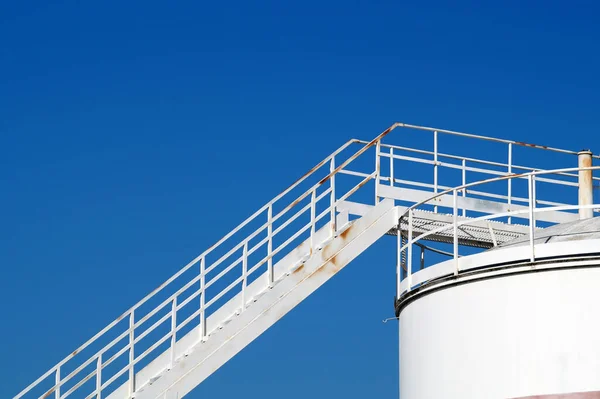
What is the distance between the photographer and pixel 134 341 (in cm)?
1791

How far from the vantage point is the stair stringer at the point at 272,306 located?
703 inches

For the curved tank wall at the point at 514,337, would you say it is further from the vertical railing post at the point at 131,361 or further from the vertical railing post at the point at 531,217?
the vertical railing post at the point at 131,361

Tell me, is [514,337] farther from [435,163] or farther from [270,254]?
[435,163]

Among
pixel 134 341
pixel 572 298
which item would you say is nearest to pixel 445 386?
pixel 572 298

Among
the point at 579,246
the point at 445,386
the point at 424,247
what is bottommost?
the point at 445,386

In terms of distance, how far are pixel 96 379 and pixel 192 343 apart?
1691mm

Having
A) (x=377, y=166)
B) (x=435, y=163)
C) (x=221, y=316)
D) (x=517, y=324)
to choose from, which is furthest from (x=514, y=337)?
(x=435, y=163)

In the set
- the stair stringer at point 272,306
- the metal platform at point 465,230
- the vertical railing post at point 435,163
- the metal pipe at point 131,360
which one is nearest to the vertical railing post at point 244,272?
the stair stringer at point 272,306

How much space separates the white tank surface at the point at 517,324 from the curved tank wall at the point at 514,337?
1 centimetres

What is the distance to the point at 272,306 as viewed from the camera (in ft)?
60.8

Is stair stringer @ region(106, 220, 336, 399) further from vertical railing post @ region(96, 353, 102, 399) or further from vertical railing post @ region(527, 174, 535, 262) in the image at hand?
vertical railing post @ region(527, 174, 535, 262)

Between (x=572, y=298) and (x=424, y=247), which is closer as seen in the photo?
(x=572, y=298)

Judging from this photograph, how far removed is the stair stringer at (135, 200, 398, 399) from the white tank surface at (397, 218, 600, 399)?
2625 millimetres

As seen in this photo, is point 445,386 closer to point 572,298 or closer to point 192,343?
point 572,298
